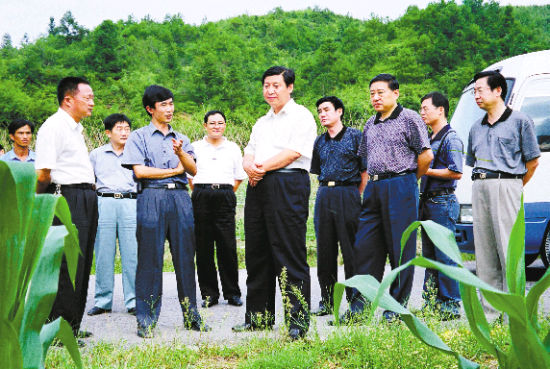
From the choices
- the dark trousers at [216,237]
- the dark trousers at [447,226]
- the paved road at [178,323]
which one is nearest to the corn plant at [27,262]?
the paved road at [178,323]

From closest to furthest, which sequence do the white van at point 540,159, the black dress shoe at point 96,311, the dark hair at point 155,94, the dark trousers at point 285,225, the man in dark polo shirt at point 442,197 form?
the dark trousers at point 285,225, the dark hair at point 155,94, the man in dark polo shirt at point 442,197, the black dress shoe at point 96,311, the white van at point 540,159

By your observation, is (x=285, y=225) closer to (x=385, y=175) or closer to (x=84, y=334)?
(x=385, y=175)

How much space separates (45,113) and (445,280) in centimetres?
3689

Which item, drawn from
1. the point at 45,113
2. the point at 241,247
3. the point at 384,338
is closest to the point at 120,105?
the point at 45,113

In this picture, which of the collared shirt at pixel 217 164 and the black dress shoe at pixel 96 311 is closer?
the black dress shoe at pixel 96 311

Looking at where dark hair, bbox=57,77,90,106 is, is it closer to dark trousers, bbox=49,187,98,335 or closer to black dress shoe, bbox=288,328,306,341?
dark trousers, bbox=49,187,98,335

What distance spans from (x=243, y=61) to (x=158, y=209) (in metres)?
45.7

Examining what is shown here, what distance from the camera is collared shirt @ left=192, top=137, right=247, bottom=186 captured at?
6648mm

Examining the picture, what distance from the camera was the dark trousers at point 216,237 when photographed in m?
6.55

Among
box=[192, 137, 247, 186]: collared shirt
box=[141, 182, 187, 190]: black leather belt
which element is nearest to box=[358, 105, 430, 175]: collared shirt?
box=[141, 182, 187, 190]: black leather belt

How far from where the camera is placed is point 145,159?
16.0 ft

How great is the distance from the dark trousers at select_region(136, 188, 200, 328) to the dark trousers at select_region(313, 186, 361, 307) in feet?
4.95

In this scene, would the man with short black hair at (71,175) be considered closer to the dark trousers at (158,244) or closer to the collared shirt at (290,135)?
the dark trousers at (158,244)

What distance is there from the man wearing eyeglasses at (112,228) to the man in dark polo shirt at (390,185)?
2.48 meters
